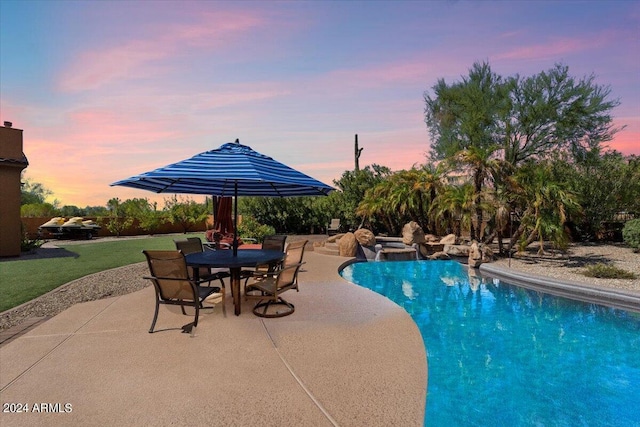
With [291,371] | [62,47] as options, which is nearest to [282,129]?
[62,47]

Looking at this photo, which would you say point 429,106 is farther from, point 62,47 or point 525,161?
point 62,47

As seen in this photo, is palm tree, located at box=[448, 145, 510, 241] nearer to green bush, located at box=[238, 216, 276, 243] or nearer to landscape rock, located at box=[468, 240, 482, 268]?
landscape rock, located at box=[468, 240, 482, 268]

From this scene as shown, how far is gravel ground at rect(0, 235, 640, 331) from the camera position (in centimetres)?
611

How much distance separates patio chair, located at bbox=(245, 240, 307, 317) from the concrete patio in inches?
8.4

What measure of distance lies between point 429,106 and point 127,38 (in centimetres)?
2078

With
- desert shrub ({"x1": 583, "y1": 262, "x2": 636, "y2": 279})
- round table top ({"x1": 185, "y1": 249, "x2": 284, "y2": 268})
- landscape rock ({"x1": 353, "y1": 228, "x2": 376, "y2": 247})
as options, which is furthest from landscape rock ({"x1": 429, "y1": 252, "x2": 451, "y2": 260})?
round table top ({"x1": 185, "y1": 249, "x2": 284, "y2": 268})

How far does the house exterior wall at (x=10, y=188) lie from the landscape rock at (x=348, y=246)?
1221cm

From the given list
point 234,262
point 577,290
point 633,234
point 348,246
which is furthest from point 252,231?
point 633,234

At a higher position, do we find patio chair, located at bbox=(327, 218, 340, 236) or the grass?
patio chair, located at bbox=(327, 218, 340, 236)

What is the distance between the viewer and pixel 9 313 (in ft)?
19.2

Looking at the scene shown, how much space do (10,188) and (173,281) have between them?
12955 mm

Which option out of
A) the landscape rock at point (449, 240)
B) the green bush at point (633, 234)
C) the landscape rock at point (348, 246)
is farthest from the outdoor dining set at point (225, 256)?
the green bush at point (633, 234)

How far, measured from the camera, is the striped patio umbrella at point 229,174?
15.2ft

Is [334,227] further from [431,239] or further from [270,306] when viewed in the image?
[270,306]
